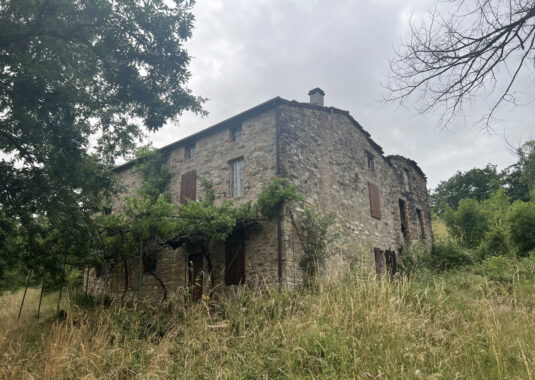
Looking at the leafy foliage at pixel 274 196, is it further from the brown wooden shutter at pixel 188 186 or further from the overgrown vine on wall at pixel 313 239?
the brown wooden shutter at pixel 188 186

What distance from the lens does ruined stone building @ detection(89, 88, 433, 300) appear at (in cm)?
1010

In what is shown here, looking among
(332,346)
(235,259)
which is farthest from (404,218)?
(332,346)

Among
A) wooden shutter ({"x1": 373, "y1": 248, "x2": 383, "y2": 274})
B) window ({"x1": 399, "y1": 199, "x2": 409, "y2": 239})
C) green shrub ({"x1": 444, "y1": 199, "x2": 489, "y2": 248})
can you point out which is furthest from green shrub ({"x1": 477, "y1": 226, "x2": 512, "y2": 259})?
wooden shutter ({"x1": 373, "y1": 248, "x2": 383, "y2": 274})

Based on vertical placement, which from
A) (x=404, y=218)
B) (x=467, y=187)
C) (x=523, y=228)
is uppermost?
(x=467, y=187)

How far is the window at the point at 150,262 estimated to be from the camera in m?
12.4

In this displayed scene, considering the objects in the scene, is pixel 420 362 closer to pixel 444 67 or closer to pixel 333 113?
pixel 444 67

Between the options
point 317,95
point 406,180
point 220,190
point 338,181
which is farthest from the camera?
point 406,180

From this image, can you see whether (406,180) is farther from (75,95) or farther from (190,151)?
(75,95)

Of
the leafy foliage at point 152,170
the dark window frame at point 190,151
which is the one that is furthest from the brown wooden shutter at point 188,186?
the leafy foliage at point 152,170

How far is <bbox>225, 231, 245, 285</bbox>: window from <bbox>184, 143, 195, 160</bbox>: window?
4.18 meters

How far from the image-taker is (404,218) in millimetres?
16000

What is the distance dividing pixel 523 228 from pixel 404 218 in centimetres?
434

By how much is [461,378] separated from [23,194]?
23.8ft

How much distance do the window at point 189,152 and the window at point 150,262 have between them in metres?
3.56
